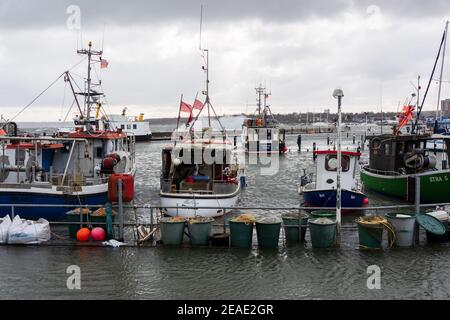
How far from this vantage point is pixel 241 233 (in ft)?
42.4

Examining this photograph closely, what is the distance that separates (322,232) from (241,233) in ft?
7.54

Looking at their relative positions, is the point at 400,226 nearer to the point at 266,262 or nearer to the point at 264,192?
the point at 266,262

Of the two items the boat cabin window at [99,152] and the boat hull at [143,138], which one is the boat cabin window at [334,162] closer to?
the boat cabin window at [99,152]

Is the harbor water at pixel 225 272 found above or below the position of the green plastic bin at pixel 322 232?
below

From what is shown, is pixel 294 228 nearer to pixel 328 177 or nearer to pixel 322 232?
pixel 322 232

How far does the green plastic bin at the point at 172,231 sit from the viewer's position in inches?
514

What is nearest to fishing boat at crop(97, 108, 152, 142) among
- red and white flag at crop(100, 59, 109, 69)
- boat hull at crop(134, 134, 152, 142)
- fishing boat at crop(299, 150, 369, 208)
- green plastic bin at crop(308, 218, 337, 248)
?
boat hull at crop(134, 134, 152, 142)

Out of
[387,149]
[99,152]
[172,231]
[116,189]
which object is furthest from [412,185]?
[99,152]

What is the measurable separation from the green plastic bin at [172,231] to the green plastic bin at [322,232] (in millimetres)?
3736

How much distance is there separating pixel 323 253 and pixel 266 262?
1791 millimetres

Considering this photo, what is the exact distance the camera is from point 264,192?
92.6 feet

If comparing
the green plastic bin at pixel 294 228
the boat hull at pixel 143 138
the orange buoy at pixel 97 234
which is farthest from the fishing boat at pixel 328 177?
the boat hull at pixel 143 138

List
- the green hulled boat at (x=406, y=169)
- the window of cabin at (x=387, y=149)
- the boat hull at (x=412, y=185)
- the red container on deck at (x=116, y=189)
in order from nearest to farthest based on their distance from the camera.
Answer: the red container on deck at (x=116, y=189)
the boat hull at (x=412, y=185)
the green hulled boat at (x=406, y=169)
the window of cabin at (x=387, y=149)
